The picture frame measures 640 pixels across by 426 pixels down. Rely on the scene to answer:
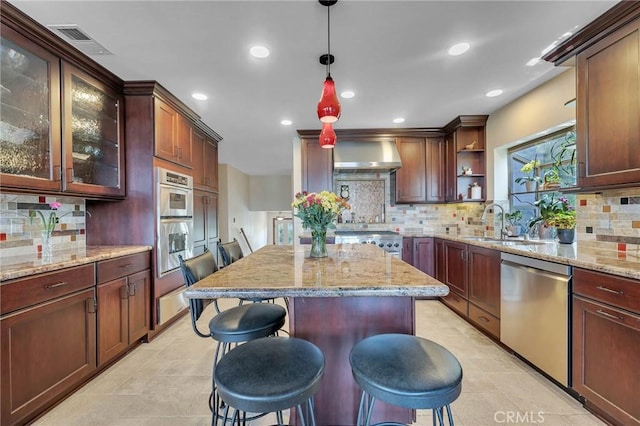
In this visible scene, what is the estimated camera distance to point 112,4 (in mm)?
1634

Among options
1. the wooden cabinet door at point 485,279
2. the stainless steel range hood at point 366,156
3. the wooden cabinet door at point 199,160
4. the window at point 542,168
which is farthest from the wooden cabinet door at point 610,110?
the wooden cabinet door at point 199,160

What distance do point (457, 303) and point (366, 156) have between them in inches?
88.8

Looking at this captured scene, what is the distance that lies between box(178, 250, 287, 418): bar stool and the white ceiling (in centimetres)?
152

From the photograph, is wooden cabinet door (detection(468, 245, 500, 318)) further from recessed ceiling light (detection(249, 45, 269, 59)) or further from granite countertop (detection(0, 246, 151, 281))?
granite countertop (detection(0, 246, 151, 281))

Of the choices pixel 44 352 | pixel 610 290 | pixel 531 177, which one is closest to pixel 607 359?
pixel 610 290

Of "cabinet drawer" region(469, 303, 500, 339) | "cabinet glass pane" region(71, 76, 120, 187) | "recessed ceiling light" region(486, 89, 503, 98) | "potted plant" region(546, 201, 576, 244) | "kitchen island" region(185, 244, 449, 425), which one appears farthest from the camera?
"recessed ceiling light" region(486, 89, 503, 98)

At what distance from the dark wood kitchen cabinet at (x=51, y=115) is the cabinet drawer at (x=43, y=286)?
614 mm

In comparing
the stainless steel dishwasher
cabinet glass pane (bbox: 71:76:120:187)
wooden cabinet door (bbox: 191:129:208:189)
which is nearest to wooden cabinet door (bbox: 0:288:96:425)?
cabinet glass pane (bbox: 71:76:120:187)

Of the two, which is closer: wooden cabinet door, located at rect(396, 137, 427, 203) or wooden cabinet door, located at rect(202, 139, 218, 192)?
wooden cabinet door, located at rect(202, 139, 218, 192)

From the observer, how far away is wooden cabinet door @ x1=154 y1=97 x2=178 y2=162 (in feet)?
9.03

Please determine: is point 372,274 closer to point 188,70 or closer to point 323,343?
point 323,343

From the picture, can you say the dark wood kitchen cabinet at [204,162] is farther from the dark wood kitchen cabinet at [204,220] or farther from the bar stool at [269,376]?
the bar stool at [269,376]

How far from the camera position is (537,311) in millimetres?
2061

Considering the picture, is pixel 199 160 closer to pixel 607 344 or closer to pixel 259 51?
pixel 259 51
